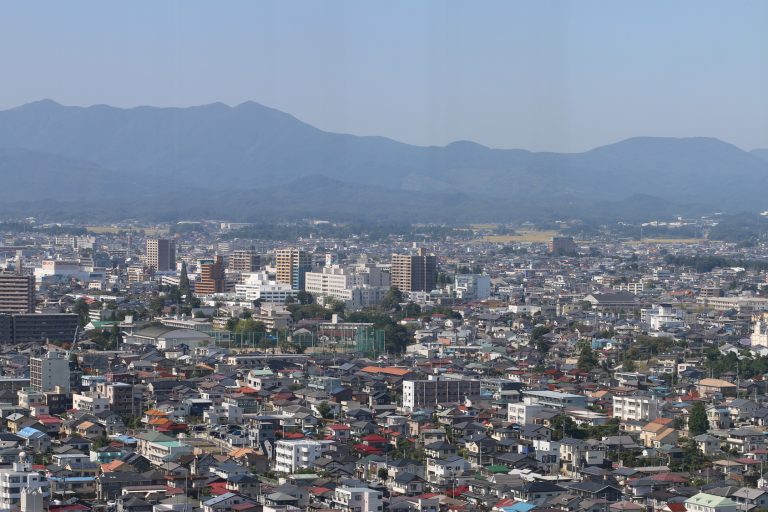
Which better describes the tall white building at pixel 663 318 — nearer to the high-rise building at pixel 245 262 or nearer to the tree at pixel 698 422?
the tree at pixel 698 422

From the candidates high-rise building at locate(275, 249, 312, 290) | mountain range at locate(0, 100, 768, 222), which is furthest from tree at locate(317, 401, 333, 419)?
mountain range at locate(0, 100, 768, 222)

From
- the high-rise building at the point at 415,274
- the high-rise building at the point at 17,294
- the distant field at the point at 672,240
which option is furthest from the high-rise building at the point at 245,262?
the distant field at the point at 672,240

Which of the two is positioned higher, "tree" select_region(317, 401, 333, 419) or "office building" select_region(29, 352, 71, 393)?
"office building" select_region(29, 352, 71, 393)

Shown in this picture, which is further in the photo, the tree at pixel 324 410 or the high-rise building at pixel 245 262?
the high-rise building at pixel 245 262

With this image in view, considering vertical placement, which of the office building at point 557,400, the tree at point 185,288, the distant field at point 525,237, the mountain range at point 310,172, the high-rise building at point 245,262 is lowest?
the office building at point 557,400

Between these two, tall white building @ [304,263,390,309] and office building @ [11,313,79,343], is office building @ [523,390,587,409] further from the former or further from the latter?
tall white building @ [304,263,390,309]

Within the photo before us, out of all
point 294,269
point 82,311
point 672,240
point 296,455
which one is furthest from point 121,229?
point 296,455
